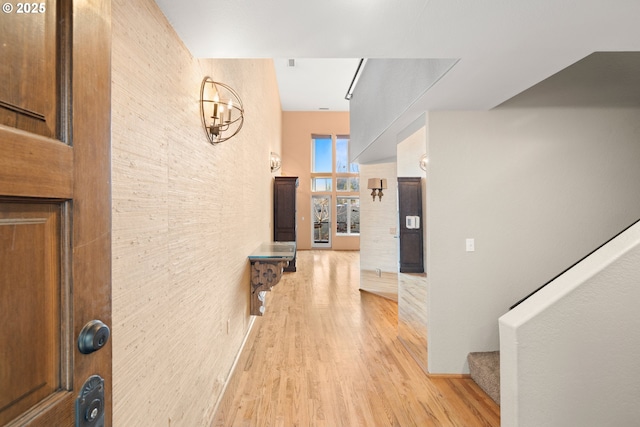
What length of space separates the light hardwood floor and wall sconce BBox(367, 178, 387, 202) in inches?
84.1

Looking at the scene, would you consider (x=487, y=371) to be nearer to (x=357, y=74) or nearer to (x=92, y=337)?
(x=92, y=337)

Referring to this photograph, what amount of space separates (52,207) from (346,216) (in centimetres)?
1197

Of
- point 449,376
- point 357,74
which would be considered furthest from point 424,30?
point 357,74

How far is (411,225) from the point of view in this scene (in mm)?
3590

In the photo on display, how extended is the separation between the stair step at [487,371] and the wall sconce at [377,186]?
10.9ft

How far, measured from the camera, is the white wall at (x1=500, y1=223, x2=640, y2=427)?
170 centimetres

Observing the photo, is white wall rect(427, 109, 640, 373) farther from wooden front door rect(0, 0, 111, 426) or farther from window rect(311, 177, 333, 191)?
window rect(311, 177, 333, 191)

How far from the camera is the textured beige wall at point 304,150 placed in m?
12.1

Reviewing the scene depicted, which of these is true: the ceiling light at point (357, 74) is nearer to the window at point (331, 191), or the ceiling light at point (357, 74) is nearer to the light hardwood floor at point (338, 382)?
the light hardwood floor at point (338, 382)

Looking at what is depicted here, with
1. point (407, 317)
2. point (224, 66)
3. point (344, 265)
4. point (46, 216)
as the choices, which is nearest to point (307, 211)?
point (344, 265)

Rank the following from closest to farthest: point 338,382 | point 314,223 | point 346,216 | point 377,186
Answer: point 338,382
point 377,186
point 314,223
point 346,216

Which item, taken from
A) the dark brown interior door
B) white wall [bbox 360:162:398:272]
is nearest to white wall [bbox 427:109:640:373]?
the dark brown interior door

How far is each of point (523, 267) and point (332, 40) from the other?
2.69 metres

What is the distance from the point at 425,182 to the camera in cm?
318
